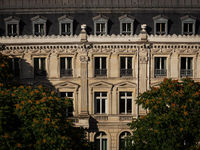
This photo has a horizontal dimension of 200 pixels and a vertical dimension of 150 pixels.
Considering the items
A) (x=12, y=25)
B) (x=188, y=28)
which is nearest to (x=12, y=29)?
(x=12, y=25)

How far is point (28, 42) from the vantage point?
131 ft

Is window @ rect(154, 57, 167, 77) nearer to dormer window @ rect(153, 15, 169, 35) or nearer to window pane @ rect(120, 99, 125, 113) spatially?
dormer window @ rect(153, 15, 169, 35)

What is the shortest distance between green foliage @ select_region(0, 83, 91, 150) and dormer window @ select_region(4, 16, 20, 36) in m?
14.0

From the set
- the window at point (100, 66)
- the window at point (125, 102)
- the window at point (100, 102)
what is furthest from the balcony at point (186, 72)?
the window at point (100, 102)

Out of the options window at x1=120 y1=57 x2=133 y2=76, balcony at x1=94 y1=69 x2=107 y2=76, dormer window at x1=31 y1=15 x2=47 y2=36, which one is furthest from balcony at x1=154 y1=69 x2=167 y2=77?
dormer window at x1=31 y1=15 x2=47 y2=36

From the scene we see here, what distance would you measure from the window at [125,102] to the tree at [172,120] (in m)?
8.77

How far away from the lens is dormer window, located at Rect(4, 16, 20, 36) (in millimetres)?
41312

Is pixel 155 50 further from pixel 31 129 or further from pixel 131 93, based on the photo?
pixel 31 129

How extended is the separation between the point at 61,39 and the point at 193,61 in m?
16.2

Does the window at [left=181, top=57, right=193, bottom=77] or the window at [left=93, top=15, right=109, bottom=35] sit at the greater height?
the window at [left=93, top=15, right=109, bottom=35]

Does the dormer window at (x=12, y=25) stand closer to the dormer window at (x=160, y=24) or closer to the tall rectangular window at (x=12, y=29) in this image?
the tall rectangular window at (x=12, y=29)

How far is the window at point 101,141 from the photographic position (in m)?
40.9

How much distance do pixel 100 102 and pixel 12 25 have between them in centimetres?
1457

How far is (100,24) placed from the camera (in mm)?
41188
